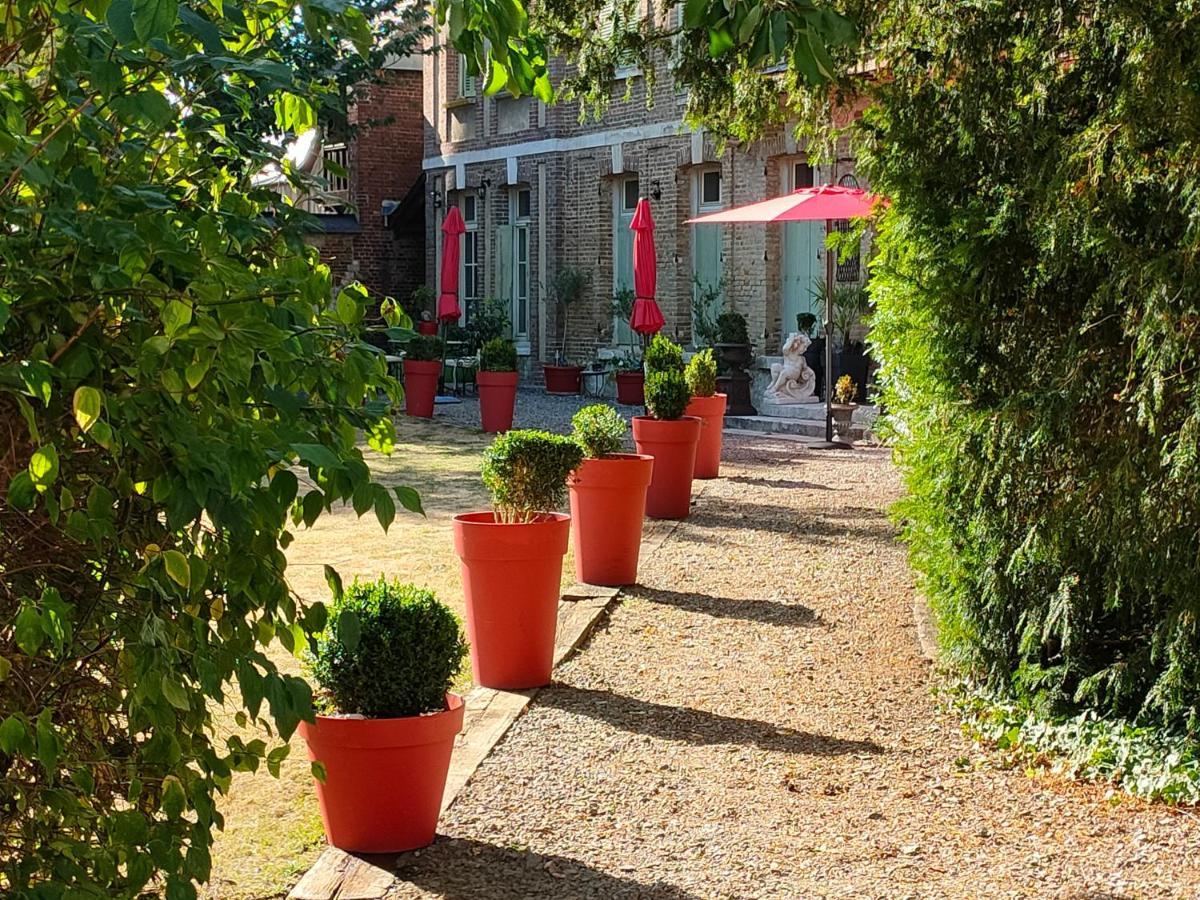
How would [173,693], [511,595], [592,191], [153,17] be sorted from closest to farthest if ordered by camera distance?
[153,17], [173,693], [511,595], [592,191]

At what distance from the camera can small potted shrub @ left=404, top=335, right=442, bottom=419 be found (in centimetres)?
1808

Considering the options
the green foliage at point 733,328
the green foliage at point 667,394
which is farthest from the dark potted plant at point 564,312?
the green foliage at point 667,394

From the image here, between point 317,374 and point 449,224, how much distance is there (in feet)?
64.8

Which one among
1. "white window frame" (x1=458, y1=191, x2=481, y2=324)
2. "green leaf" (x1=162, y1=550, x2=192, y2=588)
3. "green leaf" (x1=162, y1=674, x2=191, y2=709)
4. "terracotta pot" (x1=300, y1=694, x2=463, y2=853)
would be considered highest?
"white window frame" (x1=458, y1=191, x2=481, y2=324)

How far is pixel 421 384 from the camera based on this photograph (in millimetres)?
18188

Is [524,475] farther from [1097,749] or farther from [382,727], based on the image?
[1097,749]

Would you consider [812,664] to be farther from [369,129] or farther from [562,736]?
[369,129]

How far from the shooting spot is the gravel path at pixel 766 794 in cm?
413

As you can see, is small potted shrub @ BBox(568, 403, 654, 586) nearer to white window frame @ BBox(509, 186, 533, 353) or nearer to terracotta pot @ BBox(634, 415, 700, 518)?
terracotta pot @ BBox(634, 415, 700, 518)

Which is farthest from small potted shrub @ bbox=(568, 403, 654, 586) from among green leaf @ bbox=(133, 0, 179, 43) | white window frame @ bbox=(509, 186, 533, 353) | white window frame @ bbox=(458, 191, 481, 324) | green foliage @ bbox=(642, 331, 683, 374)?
white window frame @ bbox=(458, 191, 481, 324)

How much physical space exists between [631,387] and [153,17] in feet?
58.4

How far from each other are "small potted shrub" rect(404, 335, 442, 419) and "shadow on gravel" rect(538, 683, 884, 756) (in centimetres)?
1227

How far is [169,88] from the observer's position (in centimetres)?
278

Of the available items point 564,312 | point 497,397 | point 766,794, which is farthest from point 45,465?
point 564,312
